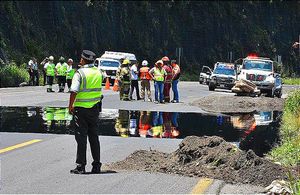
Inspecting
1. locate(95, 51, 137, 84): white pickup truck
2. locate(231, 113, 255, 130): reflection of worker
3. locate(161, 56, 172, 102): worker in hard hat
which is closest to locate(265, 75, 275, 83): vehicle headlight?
locate(161, 56, 172, 102): worker in hard hat

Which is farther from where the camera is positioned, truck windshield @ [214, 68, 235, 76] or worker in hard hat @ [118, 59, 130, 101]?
truck windshield @ [214, 68, 235, 76]

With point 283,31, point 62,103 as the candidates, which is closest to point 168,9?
point 283,31

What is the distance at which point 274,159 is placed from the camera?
10367mm

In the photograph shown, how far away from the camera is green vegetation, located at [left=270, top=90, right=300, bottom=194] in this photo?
8.29 meters

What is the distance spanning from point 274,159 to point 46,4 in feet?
156

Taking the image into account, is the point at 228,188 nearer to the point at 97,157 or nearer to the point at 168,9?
the point at 97,157

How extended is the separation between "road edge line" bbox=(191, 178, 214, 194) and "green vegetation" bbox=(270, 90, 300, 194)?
1159 mm

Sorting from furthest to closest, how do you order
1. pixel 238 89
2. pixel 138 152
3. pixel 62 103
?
pixel 238 89
pixel 62 103
pixel 138 152

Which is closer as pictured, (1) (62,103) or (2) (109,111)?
(2) (109,111)

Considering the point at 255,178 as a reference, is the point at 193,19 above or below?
above

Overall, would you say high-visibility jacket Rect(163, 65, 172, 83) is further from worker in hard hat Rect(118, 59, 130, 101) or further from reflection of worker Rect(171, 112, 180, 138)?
reflection of worker Rect(171, 112, 180, 138)

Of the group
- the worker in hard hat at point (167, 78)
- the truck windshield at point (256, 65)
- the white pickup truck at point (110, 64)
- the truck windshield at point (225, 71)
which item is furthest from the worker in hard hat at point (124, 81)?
the truck windshield at point (225, 71)

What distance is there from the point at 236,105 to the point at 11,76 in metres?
17.7

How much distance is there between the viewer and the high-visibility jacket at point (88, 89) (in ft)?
29.5
